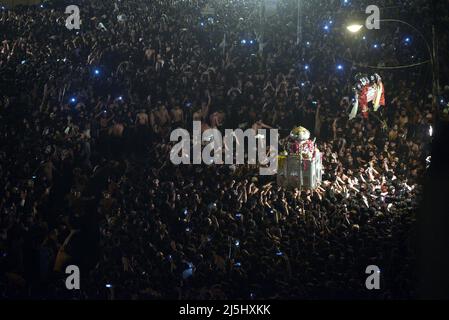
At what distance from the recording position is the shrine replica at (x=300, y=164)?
13656mm

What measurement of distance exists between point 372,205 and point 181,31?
8187mm

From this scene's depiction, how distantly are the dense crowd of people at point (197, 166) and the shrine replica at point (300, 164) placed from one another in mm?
268

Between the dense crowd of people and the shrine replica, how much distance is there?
0.88 ft

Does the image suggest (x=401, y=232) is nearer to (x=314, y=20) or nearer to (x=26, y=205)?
(x=26, y=205)

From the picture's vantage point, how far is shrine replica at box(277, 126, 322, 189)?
538 inches

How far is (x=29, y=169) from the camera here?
42.5 ft

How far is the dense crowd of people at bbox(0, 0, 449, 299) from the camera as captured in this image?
Result: 35.6 ft

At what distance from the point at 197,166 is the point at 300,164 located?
6.76 ft

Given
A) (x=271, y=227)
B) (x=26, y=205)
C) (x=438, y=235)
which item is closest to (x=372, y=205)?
(x=271, y=227)

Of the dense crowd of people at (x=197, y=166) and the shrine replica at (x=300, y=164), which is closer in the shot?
the dense crowd of people at (x=197, y=166)

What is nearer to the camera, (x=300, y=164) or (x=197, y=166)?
(x=197, y=166)

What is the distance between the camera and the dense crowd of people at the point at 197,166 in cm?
1086

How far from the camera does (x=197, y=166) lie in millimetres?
13039

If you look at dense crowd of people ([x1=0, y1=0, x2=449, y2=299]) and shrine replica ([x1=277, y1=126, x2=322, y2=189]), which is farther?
shrine replica ([x1=277, y1=126, x2=322, y2=189])
